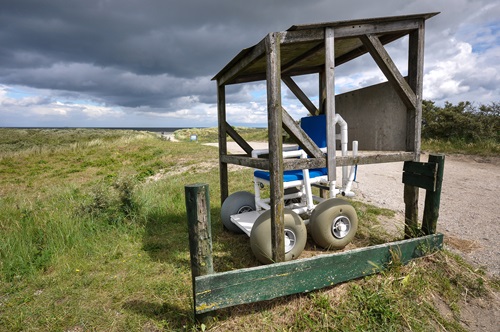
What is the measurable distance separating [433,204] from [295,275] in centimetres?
199

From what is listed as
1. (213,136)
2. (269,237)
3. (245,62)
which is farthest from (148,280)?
(213,136)

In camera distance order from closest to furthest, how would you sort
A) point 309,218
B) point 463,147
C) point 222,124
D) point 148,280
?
1. point 148,280
2. point 309,218
3. point 222,124
4. point 463,147

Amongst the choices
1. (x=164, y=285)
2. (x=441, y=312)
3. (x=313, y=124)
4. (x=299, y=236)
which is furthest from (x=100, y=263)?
(x=441, y=312)

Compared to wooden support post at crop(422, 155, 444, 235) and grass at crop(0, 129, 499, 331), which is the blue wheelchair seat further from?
wooden support post at crop(422, 155, 444, 235)

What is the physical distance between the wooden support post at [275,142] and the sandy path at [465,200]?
2.35 meters

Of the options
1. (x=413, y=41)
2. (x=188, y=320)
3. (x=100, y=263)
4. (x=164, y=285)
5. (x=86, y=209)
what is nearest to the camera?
(x=188, y=320)

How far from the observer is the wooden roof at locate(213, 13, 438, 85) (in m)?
2.96

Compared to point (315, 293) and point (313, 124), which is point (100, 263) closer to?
point (315, 293)

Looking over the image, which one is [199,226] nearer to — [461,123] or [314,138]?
[314,138]

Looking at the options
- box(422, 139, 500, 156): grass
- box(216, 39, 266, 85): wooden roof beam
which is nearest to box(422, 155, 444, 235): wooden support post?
box(216, 39, 266, 85): wooden roof beam

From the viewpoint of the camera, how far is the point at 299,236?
3.20 metres

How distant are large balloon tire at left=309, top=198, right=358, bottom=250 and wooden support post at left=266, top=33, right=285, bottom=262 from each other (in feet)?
2.15

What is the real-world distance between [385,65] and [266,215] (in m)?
2.15

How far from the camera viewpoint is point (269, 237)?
3.05 m
